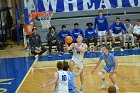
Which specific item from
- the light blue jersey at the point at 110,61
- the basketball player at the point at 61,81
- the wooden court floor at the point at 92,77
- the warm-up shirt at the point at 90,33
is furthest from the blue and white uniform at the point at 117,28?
the basketball player at the point at 61,81

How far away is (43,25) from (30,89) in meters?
7.29

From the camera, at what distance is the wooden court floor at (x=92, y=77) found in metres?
11.2

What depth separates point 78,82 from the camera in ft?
39.5

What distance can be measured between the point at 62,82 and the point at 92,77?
471 centimetres

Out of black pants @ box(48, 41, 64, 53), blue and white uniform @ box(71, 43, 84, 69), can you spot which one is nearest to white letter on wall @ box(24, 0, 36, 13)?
black pants @ box(48, 41, 64, 53)

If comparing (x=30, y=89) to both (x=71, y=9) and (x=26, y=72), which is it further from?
(x=71, y=9)

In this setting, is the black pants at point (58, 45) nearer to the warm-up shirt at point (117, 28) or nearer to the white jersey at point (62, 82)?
the warm-up shirt at point (117, 28)

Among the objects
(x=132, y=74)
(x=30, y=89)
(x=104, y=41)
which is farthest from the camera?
(x=104, y=41)

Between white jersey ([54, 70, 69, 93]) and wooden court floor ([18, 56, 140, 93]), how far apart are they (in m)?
2.96

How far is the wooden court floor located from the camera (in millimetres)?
11156

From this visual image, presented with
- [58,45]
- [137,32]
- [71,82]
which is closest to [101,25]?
[137,32]

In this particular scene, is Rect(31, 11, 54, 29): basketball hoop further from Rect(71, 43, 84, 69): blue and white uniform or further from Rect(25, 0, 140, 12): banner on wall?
Rect(71, 43, 84, 69): blue and white uniform

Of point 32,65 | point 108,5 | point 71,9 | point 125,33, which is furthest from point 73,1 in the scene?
point 32,65

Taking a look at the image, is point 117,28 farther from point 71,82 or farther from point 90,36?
point 71,82
